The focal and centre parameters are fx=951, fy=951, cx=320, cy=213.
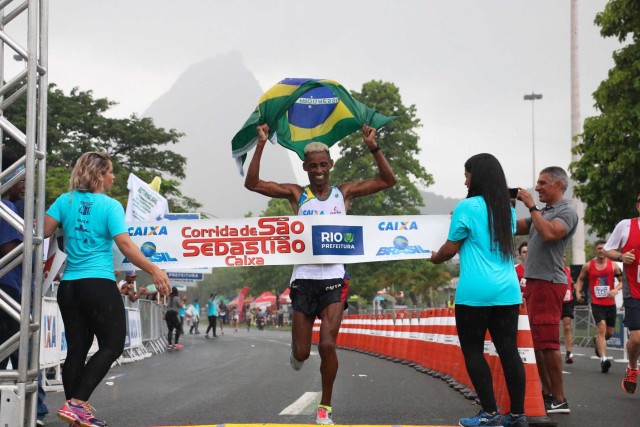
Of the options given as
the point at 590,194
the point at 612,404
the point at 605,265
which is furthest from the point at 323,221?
the point at 590,194

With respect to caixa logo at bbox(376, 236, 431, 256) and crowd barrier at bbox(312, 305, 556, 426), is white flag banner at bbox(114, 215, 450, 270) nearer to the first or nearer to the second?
caixa logo at bbox(376, 236, 431, 256)

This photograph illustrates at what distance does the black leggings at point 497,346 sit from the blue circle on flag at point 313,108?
2.22 metres

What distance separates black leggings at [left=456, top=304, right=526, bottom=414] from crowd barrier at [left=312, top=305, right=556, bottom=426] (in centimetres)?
72

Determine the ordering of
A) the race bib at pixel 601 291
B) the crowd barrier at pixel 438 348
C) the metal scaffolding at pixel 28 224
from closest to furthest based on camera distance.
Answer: the metal scaffolding at pixel 28 224, the crowd barrier at pixel 438 348, the race bib at pixel 601 291

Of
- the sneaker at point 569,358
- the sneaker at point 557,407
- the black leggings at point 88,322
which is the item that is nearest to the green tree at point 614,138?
the sneaker at point 569,358

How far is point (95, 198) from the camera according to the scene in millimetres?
6488

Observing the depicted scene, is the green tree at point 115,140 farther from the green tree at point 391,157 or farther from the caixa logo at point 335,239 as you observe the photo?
the caixa logo at point 335,239

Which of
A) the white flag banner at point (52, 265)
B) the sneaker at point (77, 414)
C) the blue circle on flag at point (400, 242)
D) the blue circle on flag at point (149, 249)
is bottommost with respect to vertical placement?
the sneaker at point (77, 414)

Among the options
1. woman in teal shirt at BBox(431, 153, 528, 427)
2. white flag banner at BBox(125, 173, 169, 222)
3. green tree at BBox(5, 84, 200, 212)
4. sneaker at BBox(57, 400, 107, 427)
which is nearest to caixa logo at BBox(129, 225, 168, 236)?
sneaker at BBox(57, 400, 107, 427)

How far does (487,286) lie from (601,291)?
9232mm

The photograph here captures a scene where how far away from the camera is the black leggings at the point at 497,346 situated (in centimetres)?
658

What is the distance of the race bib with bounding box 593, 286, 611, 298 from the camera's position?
1506cm

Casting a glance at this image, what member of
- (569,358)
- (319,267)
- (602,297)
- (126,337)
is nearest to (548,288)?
(319,267)

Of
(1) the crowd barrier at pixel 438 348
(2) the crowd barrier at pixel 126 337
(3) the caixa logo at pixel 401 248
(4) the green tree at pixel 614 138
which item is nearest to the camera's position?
(1) the crowd barrier at pixel 438 348
